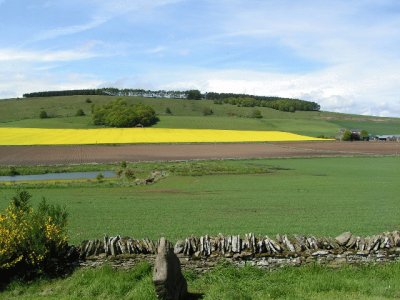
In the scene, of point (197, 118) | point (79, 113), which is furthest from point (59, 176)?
point (79, 113)

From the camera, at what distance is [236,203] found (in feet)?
95.2

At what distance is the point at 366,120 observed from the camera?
158 m

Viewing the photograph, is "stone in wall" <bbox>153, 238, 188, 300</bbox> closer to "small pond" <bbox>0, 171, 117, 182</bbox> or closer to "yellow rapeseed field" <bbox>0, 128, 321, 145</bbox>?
"small pond" <bbox>0, 171, 117, 182</bbox>

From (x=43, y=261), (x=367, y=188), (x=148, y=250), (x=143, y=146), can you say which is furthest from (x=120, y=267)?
(x=143, y=146)

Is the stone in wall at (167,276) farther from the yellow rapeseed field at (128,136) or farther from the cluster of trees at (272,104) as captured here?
the cluster of trees at (272,104)

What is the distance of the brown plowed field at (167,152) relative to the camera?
2490 inches

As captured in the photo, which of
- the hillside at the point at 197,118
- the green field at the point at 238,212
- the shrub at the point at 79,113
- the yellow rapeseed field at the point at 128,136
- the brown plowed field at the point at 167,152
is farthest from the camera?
the shrub at the point at 79,113

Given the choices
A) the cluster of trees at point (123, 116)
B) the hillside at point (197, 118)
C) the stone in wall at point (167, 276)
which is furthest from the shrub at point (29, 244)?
the cluster of trees at point (123, 116)

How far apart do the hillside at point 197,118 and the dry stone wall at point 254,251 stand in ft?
320

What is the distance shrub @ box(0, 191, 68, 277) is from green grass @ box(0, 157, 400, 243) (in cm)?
439

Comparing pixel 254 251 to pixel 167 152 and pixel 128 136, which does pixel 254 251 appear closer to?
pixel 167 152

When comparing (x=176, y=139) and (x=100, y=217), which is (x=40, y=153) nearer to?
(x=176, y=139)

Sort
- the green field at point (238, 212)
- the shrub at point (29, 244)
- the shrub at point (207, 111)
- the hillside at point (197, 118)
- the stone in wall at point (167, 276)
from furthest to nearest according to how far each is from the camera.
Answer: the shrub at point (207, 111) → the hillside at point (197, 118) → the shrub at point (29, 244) → the green field at point (238, 212) → the stone in wall at point (167, 276)

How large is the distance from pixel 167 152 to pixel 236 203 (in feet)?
137
